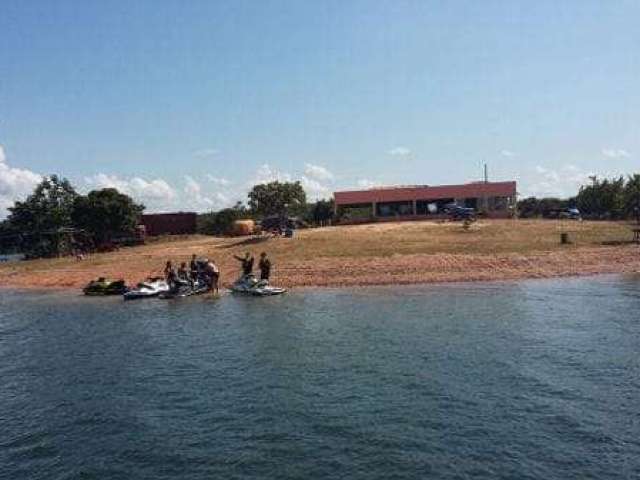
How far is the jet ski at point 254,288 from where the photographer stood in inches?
1882

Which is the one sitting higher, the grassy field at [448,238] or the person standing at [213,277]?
the grassy field at [448,238]

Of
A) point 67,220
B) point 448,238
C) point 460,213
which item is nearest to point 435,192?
point 460,213

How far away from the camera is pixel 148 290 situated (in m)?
50.6

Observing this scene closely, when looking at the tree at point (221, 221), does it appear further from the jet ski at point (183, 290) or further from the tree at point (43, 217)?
the jet ski at point (183, 290)

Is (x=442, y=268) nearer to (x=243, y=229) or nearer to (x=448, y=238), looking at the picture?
(x=448, y=238)

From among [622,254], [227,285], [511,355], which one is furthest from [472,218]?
[511,355]

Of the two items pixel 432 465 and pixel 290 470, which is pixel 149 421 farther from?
pixel 432 465

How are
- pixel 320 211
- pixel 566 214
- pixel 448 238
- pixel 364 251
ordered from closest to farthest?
pixel 364 251
pixel 448 238
pixel 566 214
pixel 320 211

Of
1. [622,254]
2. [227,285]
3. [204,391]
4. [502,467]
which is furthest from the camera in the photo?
[622,254]

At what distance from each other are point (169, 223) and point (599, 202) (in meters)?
64.8

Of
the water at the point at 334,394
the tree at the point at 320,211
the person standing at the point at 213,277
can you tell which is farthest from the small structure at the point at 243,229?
the water at the point at 334,394

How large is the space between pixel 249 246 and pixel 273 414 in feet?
157

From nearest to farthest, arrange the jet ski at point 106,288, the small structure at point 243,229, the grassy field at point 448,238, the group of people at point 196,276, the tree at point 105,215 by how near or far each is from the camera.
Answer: the group of people at point 196,276
the jet ski at point 106,288
the grassy field at point 448,238
the small structure at point 243,229
the tree at point 105,215

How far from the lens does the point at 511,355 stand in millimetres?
26016
